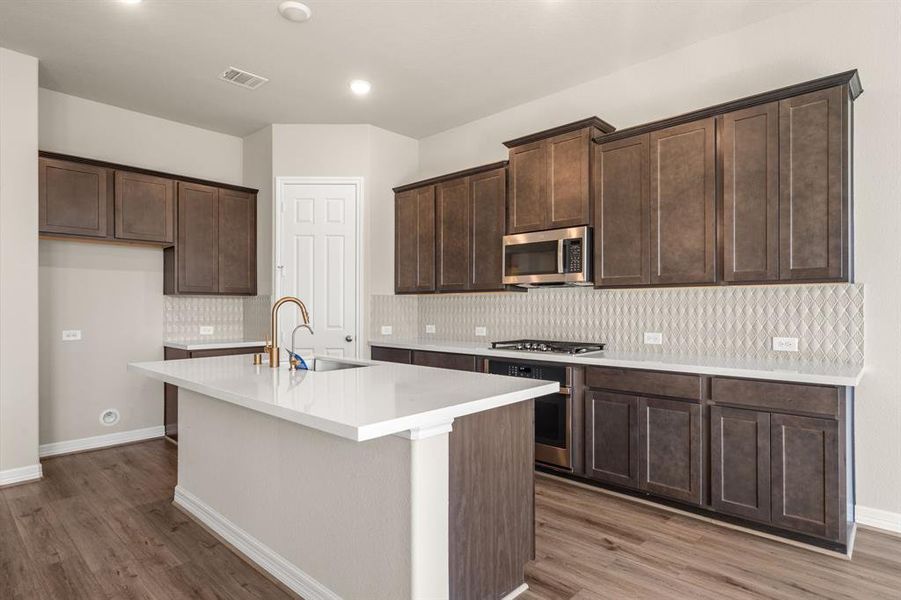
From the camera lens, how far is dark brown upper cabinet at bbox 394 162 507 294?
4.32 m

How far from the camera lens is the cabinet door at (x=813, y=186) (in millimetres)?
2613

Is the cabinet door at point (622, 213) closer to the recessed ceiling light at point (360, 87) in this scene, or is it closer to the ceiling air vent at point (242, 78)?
the recessed ceiling light at point (360, 87)

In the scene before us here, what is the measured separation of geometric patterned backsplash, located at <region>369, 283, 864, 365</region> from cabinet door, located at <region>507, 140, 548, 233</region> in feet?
2.13

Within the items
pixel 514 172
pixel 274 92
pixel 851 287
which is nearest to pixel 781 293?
pixel 851 287

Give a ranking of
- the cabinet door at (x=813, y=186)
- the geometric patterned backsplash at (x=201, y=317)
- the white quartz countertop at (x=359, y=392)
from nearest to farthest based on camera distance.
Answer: the white quartz countertop at (x=359, y=392)
the cabinet door at (x=813, y=186)
the geometric patterned backsplash at (x=201, y=317)

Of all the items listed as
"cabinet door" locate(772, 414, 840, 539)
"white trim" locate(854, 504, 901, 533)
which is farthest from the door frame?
"white trim" locate(854, 504, 901, 533)

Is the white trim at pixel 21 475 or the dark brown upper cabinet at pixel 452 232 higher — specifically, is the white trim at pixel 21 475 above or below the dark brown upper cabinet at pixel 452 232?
below

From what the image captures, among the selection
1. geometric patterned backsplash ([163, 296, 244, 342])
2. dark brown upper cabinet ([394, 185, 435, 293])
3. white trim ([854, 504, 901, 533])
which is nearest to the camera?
white trim ([854, 504, 901, 533])

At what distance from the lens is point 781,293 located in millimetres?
3070

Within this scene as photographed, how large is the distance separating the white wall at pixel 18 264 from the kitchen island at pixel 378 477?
1682 mm

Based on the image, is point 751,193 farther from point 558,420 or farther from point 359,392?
point 359,392

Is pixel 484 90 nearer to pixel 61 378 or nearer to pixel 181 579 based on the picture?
pixel 181 579

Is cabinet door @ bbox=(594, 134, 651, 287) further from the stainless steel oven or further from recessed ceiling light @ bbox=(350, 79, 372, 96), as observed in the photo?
recessed ceiling light @ bbox=(350, 79, 372, 96)

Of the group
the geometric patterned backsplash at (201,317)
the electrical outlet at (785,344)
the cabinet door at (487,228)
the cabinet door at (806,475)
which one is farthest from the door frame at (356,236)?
the cabinet door at (806,475)
